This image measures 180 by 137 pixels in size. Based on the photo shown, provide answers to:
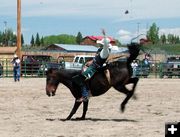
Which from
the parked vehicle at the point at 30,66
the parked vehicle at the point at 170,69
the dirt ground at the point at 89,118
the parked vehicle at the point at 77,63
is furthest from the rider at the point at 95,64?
the parked vehicle at the point at 170,69

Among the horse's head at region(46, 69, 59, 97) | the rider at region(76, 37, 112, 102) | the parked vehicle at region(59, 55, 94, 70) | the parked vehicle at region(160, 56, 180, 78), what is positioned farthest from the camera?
the parked vehicle at region(160, 56, 180, 78)

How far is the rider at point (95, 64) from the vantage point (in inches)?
399

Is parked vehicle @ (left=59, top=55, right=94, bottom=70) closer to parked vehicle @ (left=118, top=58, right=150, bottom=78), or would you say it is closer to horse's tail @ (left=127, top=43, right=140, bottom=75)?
parked vehicle @ (left=118, top=58, right=150, bottom=78)

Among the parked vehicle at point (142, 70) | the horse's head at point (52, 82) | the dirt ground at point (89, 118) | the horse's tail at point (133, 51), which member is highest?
the horse's tail at point (133, 51)

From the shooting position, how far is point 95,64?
10.6 m

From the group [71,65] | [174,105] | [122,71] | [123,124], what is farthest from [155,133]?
[71,65]

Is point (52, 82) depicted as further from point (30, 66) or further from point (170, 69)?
point (170, 69)

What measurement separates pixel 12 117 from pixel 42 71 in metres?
26.0

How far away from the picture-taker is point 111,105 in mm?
14336

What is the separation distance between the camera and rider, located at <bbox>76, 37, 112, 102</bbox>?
10.1m

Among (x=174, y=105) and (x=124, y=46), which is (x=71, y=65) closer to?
(x=174, y=105)

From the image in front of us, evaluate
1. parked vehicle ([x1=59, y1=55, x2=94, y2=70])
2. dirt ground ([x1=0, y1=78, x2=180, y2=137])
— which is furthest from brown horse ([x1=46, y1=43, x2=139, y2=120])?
parked vehicle ([x1=59, y1=55, x2=94, y2=70])

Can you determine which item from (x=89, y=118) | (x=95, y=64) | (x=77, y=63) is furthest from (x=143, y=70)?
(x=95, y=64)

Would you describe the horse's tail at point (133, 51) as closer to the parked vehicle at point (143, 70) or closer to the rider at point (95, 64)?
the rider at point (95, 64)
